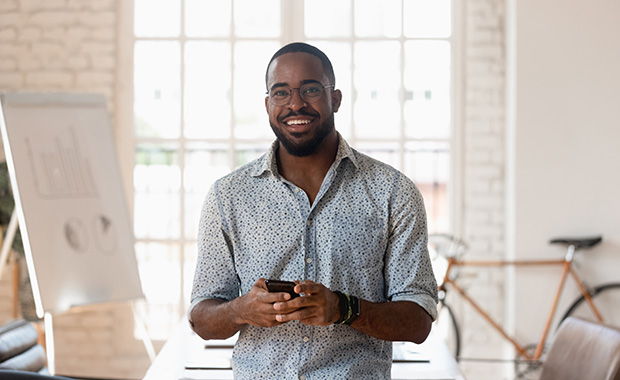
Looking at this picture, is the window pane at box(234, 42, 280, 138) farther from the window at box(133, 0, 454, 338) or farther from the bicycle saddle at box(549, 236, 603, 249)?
the bicycle saddle at box(549, 236, 603, 249)

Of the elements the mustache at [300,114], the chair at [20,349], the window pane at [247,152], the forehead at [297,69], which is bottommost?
the chair at [20,349]

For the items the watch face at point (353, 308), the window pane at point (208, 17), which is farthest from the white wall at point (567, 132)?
the watch face at point (353, 308)

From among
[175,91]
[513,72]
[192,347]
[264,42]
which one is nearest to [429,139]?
[513,72]

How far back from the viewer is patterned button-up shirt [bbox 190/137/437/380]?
5.63ft

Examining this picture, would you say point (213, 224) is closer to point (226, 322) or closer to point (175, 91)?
point (226, 322)

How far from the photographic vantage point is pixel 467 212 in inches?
190

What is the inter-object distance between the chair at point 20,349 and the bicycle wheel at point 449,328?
2.42 metres

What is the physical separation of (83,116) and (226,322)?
249cm

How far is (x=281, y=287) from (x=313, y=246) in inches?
8.1

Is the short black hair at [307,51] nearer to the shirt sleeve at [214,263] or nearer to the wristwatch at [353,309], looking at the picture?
the shirt sleeve at [214,263]

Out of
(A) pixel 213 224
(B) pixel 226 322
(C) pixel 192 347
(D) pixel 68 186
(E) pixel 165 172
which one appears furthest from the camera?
(E) pixel 165 172

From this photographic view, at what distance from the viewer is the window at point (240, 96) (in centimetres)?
488

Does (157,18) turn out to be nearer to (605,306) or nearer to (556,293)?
(556,293)

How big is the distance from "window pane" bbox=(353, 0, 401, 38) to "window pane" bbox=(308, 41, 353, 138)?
0.48ft
